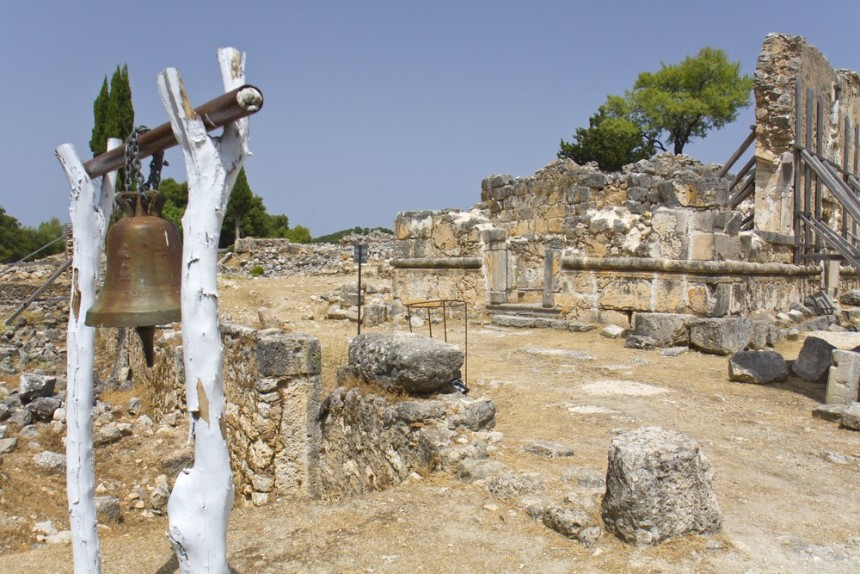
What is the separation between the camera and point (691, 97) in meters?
40.1

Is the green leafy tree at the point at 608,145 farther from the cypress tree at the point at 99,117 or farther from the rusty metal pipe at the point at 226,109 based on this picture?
the rusty metal pipe at the point at 226,109

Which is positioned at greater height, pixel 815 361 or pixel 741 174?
pixel 741 174

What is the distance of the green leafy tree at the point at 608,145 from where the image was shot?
3659 centimetres

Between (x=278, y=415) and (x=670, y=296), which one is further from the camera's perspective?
(x=670, y=296)

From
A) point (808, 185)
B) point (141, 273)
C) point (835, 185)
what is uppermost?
point (808, 185)

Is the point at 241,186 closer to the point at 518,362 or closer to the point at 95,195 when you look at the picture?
the point at 518,362

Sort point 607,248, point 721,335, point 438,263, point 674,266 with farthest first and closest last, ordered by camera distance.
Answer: point 438,263
point 607,248
point 674,266
point 721,335

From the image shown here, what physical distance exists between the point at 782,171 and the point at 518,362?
34.6 feet

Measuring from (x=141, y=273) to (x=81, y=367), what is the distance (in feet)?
2.03

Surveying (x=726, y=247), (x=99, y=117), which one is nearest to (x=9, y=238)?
(x=99, y=117)

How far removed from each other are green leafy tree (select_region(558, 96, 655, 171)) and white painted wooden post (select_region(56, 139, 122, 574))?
35.5 metres

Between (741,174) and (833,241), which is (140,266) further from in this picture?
(741,174)

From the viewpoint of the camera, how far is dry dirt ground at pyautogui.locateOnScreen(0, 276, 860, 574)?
3133mm

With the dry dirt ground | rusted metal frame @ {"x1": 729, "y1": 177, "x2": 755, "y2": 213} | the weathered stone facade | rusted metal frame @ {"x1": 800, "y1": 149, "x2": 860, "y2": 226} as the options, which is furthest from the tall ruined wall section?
the dry dirt ground
